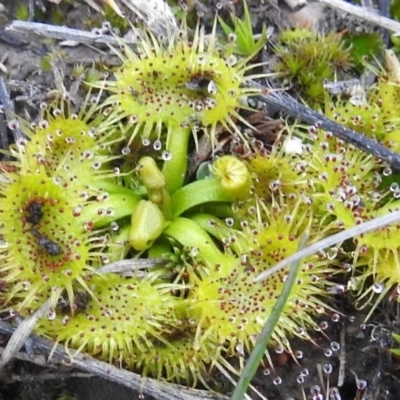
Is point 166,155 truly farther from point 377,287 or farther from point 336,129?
point 377,287

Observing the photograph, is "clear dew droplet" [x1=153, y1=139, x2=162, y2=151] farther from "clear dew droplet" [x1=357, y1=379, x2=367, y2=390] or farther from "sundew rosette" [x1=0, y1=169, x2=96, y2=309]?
"clear dew droplet" [x1=357, y1=379, x2=367, y2=390]

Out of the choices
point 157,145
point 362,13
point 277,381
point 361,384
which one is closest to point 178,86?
point 157,145

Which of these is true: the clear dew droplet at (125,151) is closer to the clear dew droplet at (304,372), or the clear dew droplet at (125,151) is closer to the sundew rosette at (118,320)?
the sundew rosette at (118,320)

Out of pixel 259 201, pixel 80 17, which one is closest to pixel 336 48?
pixel 259 201

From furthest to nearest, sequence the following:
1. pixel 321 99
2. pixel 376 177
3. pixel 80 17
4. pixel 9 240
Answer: pixel 80 17, pixel 321 99, pixel 376 177, pixel 9 240

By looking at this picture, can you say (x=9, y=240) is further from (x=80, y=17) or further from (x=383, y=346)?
(x=383, y=346)

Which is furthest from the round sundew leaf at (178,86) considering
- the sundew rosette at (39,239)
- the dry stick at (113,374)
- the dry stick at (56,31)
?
the dry stick at (113,374)
